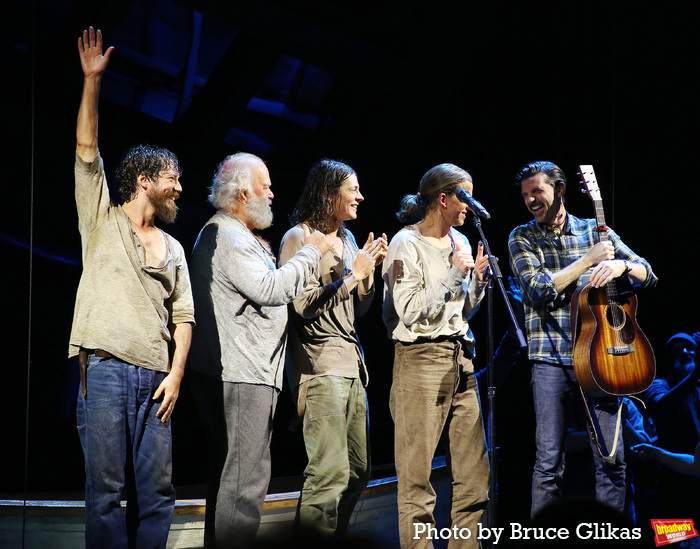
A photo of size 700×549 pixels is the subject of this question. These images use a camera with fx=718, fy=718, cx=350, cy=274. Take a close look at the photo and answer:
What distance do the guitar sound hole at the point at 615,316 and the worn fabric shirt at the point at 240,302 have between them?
1.42 metres

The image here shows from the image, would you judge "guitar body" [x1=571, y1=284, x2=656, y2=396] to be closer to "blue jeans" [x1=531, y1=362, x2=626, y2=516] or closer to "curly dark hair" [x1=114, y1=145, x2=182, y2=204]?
"blue jeans" [x1=531, y1=362, x2=626, y2=516]

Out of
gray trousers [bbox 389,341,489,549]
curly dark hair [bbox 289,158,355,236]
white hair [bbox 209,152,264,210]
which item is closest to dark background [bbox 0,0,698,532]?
gray trousers [bbox 389,341,489,549]

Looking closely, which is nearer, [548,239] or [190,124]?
[548,239]

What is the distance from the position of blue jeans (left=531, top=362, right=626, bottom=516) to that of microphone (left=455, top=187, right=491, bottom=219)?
0.82 meters

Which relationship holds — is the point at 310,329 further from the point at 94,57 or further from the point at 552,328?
the point at 94,57

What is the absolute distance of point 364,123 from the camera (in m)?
5.76

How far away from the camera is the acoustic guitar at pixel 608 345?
324cm

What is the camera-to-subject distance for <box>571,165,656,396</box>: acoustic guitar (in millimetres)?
3242

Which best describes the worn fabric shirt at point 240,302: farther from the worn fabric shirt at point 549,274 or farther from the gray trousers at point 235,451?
the worn fabric shirt at point 549,274

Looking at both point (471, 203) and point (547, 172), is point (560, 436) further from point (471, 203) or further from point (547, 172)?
point (547, 172)

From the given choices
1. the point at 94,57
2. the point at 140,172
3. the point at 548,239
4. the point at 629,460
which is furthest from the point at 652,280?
the point at 94,57

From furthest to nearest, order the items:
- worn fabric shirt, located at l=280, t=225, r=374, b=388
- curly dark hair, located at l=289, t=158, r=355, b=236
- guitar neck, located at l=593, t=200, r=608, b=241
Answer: guitar neck, located at l=593, t=200, r=608, b=241
curly dark hair, located at l=289, t=158, r=355, b=236
worn fabric shirt, located at l=280, t=225, r=374, b=388

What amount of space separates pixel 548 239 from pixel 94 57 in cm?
221

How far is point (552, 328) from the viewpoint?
134 inches
